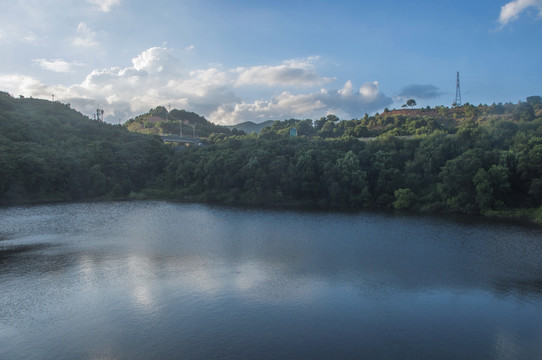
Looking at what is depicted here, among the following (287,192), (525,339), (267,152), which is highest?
(267,152)

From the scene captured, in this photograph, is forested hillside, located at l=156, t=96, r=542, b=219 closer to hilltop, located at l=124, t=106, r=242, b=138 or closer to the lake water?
the lake water

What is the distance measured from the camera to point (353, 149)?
5841cm

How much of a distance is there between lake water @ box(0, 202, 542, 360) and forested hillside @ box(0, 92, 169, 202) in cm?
2160

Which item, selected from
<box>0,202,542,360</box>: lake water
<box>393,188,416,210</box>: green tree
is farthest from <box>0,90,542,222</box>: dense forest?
<box>0,202,542,360</box>: lake water

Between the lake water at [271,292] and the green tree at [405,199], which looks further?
the green tree at [405,199]

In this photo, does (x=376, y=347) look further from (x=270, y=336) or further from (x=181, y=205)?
(x=181, y=205)

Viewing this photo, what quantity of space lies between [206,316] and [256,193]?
126 feet

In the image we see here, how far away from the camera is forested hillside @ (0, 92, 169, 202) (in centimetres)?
5359

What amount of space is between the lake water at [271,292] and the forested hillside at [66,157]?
21596mm

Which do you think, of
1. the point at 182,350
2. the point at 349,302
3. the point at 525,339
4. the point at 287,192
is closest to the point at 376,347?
the point at 349,302

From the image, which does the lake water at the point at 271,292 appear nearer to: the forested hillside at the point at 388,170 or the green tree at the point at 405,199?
the forested hillside at the point at 388,170

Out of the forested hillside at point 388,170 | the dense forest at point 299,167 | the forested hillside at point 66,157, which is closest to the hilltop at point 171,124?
the forested hillside at point 66,157

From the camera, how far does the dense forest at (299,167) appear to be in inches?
1741

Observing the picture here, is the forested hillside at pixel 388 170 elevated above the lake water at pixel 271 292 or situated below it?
above
